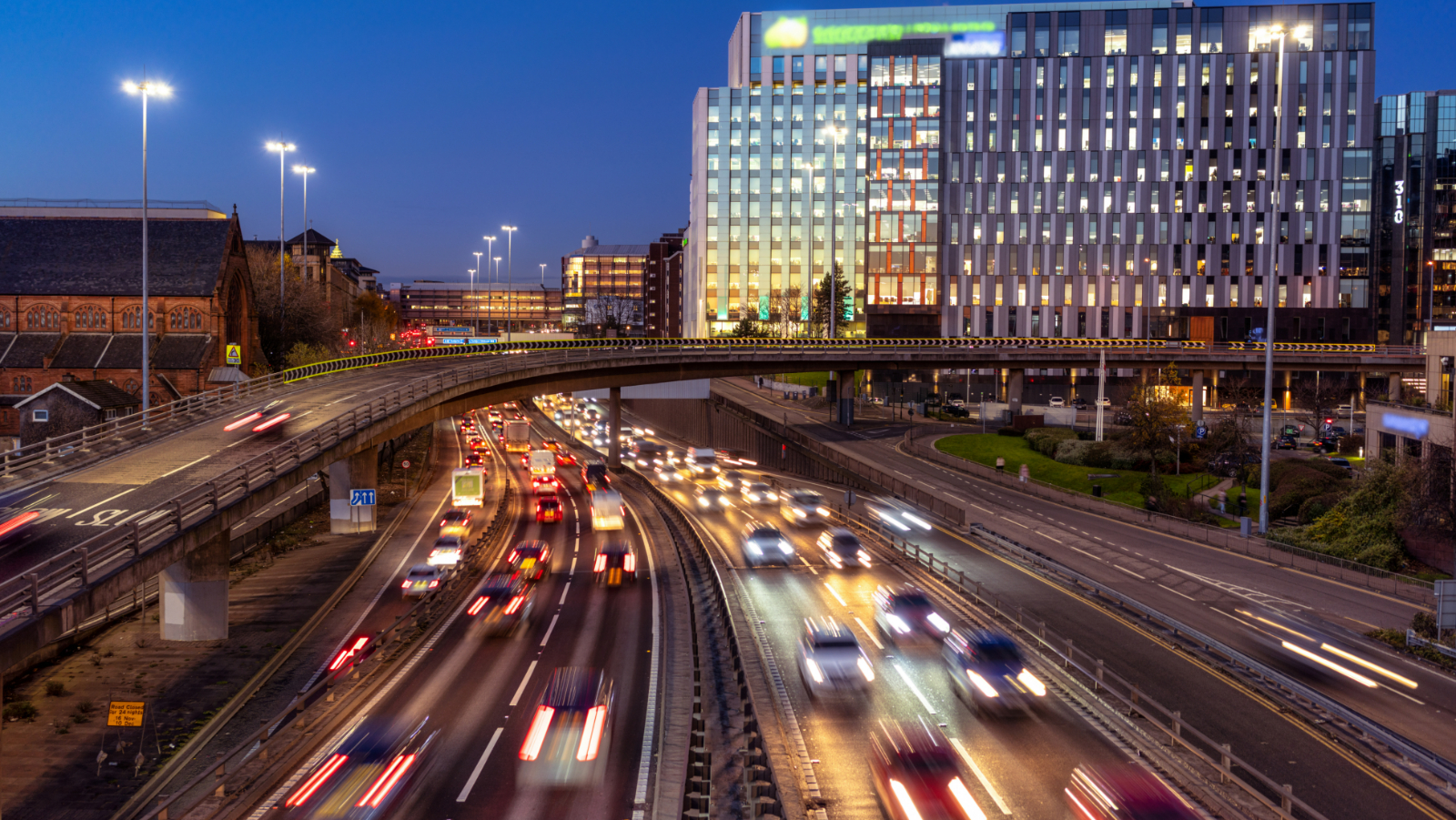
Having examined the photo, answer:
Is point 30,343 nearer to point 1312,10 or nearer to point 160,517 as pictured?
point 160,517

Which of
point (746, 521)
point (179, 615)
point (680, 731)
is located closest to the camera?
point (680, 731)

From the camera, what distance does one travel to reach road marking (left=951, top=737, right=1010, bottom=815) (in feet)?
62.7

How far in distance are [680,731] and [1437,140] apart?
189 m

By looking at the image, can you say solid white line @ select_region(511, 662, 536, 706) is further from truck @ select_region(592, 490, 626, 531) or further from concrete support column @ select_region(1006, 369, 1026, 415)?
concrete support column @ select_region(1006, 369, 1026, 415)

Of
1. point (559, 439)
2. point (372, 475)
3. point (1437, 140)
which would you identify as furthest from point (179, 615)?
point (1437, 140)

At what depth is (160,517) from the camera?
Result: 24.3 meters

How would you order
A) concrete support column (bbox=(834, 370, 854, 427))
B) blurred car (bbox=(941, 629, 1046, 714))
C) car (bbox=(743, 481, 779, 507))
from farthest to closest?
concrete support column (bbox=(834, 370, 854, 427))
car (bbox=(743, 481, 779, 507))
blurred car (bbox=(941, 629, 1046, 714))

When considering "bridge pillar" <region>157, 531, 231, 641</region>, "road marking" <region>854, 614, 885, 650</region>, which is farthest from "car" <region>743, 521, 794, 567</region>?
"bridge pillar" <region>157, 531, 231, 641</region>

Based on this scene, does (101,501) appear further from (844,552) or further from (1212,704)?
(1212,704)

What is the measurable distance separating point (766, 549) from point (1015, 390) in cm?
6095

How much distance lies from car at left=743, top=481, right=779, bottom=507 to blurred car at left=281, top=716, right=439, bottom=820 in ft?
141

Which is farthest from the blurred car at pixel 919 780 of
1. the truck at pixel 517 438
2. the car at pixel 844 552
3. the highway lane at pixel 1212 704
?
the truck at pixel 517 438

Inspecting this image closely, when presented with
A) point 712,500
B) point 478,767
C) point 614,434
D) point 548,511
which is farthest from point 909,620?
point 614,434

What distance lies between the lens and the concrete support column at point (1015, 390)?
97500 mm
